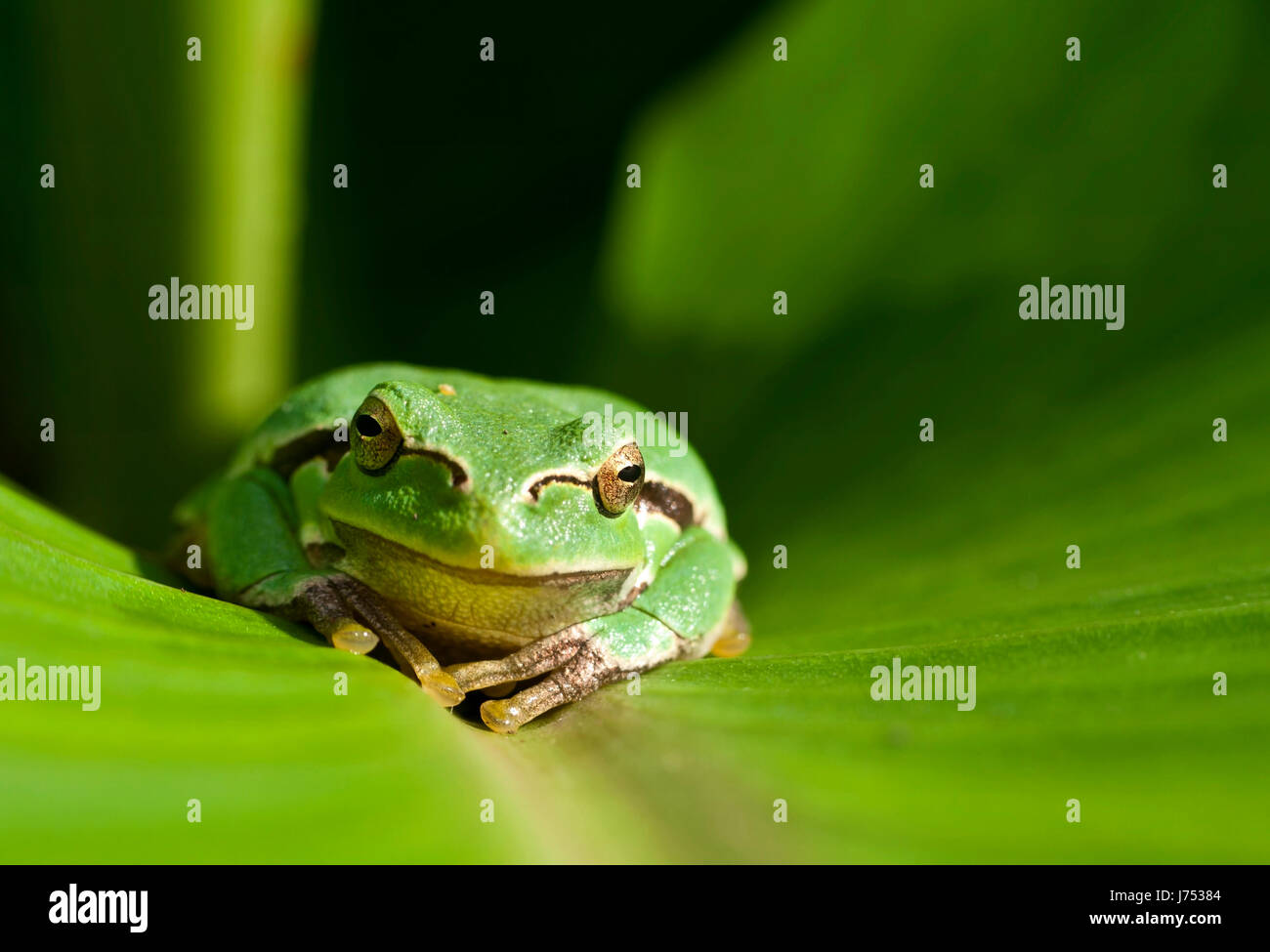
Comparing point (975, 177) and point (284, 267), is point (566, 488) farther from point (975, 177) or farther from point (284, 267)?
Answer: point (975, 177)

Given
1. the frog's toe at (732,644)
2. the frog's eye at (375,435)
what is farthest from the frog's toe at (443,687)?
the frog's toe at (732,644)

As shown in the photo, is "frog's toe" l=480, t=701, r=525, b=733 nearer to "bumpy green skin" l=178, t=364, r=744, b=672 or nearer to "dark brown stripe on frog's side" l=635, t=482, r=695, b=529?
"bumpy green skin" l=178, t=364, r=744, b=672

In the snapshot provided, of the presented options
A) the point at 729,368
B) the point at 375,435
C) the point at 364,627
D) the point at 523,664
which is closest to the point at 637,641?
the point at 523,664

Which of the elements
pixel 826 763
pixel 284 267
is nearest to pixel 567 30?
pixel 284 267

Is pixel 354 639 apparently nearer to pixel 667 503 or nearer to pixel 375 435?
pixel 375 435

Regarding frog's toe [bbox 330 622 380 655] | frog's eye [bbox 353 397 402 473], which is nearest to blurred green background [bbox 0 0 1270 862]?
frog's toe [bbox 330 622 380 655]

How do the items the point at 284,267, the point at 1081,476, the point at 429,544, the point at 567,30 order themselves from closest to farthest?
1. the point at 429,544
2. the point at 1081,476
3. the point at 284,267
4. the point at 567,30
